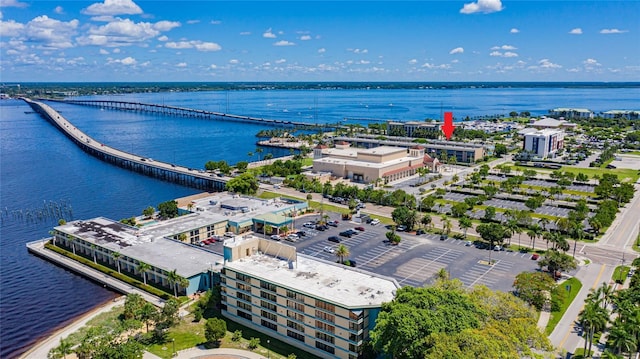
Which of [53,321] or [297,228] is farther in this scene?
[297,228]

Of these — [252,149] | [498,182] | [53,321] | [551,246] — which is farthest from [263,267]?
[252,149]

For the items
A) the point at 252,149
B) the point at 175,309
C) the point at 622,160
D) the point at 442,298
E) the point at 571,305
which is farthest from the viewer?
the point at 252,149

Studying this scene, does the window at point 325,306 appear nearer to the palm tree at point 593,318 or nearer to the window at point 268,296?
the window at point 268,296

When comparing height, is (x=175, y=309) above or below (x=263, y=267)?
below

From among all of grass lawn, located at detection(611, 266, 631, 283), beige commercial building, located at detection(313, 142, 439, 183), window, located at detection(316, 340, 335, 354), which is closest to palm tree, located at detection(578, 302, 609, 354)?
grass lawn, located at detection(611, 266, 631, 283)

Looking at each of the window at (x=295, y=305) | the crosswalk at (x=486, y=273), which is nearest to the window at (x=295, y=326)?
the window at (x=295, y=305)

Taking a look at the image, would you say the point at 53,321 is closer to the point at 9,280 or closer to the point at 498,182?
the point at 9,280

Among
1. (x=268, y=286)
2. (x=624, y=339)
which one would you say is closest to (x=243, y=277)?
(x=268, y=286)
